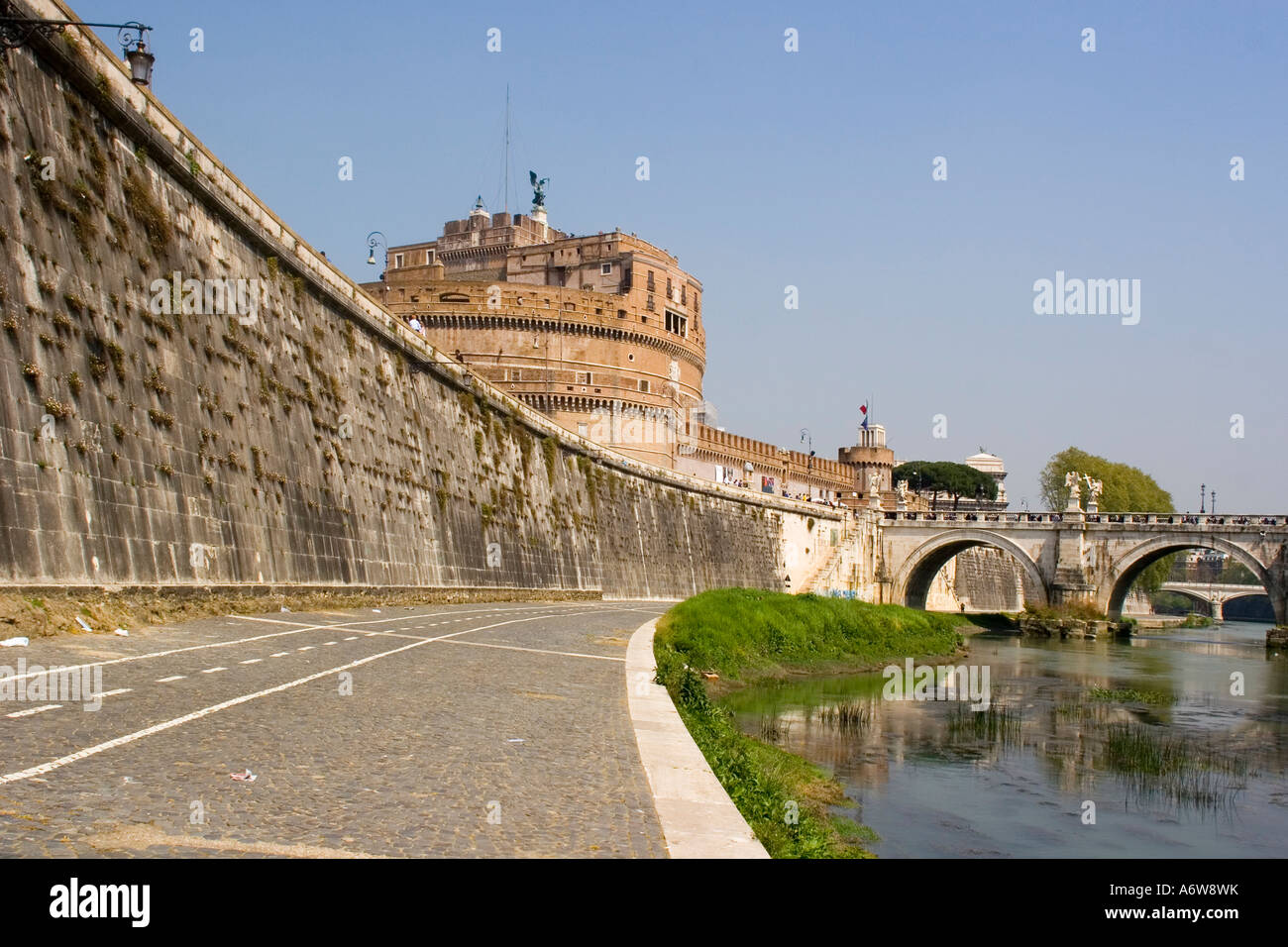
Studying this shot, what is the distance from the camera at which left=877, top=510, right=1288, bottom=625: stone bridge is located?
7269cm

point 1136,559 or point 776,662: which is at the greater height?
point 1136,559

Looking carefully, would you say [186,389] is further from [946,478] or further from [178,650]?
[946,478]

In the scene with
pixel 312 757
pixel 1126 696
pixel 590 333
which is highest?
pixel 590 333

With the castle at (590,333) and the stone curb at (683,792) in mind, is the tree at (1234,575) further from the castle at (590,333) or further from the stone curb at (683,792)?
the stone curb at (683,792)

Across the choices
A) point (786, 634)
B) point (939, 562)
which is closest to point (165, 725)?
point (786, 634)

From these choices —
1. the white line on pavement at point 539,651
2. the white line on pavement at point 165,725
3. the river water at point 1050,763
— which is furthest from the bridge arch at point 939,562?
the white line on pavement at point 165,725

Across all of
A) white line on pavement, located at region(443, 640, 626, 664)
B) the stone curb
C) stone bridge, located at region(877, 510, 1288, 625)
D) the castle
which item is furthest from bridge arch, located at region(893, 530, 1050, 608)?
the stone curb

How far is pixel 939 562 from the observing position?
9025cm

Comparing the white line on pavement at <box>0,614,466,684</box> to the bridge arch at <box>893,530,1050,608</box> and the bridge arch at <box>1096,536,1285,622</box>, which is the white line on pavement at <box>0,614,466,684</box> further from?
the bridge arch at <box>893,530,1050,608</box>

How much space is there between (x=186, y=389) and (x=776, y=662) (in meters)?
17.2

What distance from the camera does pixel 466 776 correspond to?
902 cm

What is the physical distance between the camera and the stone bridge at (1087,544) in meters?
72.7

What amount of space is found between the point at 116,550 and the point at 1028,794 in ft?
44.1

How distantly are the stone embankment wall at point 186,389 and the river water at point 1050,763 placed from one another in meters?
10.2
